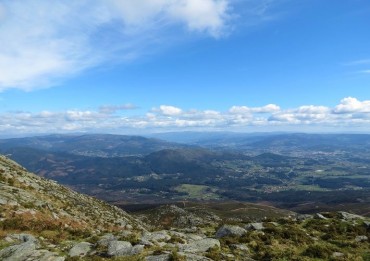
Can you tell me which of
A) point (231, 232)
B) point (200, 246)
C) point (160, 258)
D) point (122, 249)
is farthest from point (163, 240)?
point (231, 232)

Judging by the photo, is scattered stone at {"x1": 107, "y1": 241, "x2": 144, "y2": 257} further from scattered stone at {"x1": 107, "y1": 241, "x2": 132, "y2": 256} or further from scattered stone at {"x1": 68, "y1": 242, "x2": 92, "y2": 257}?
scattered stone at {"x1": 68, "y1": 242, "x2": 92, "y2": 257}

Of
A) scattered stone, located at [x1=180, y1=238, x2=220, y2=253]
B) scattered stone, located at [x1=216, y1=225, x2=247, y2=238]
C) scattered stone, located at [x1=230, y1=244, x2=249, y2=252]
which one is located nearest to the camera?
scattered stone, located at [x1=180, y1=238, x2=220, y2=253]

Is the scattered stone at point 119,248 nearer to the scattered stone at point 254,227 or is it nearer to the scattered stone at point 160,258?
the scattered stone at point 160,258

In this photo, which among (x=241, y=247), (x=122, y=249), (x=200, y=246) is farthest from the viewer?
(x=241, y=247)

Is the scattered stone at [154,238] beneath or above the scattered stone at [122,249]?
beneath

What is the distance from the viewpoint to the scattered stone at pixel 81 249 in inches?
990

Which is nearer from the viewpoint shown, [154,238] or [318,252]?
[318,252]

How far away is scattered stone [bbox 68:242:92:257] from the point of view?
25.2 m

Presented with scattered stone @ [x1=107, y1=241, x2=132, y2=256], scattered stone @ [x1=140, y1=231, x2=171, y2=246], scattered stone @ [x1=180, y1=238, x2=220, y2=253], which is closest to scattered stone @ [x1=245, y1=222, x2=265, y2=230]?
scattered stone @ [x1=180, y1=238, x2=220, y2=253]

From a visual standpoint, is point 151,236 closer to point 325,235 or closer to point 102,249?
point 102,249

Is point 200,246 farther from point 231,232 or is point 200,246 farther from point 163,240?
point 231,232

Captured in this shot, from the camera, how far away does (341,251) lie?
29.2 metres

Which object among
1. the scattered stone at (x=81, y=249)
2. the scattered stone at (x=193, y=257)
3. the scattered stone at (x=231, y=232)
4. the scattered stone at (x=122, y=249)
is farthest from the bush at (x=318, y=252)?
the scattered stone at (x=81, y=249)

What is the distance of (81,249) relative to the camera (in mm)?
26266
